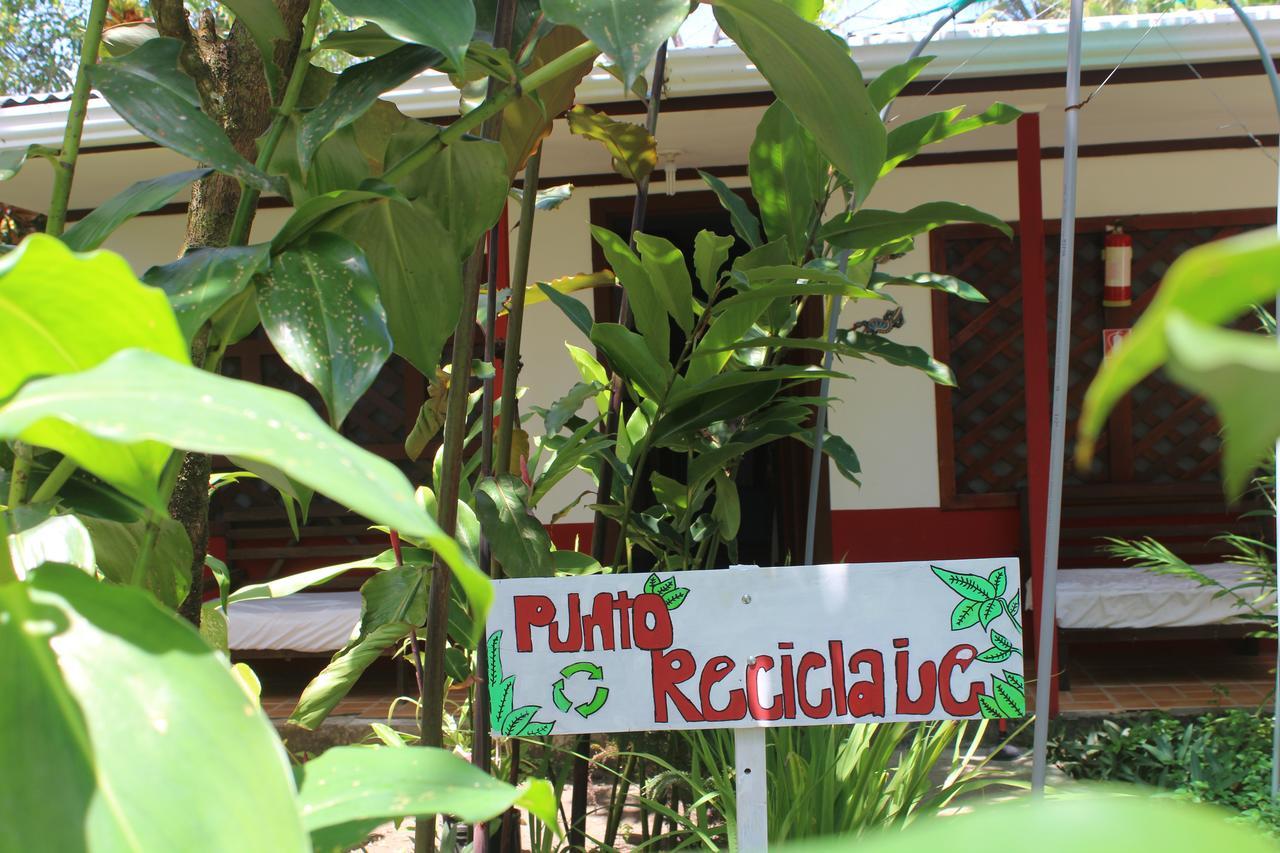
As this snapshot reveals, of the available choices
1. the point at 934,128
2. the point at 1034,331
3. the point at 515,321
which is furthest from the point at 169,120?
the point at 1034,331

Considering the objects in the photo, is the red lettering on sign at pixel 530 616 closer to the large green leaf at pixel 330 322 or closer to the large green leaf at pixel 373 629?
the large green leaf at pixel 373 629

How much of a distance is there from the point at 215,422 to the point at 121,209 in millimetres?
546

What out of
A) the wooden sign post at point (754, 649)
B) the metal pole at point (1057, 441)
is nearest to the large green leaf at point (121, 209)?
the wooden sign post at point (754, 649)

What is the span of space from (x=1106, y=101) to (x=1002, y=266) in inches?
37.3

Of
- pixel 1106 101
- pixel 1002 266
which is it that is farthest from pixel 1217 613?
pixel 1106 101

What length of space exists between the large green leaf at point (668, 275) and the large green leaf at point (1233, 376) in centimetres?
112

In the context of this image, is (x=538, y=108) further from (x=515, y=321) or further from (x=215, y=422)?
(x=215, y=422)

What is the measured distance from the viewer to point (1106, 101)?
3678mm

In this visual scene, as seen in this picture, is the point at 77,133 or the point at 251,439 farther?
the point at 77,133

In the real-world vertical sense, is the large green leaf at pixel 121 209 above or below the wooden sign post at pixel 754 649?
above

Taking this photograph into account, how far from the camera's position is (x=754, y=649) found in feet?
3.89

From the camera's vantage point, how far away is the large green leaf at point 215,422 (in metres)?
0.24

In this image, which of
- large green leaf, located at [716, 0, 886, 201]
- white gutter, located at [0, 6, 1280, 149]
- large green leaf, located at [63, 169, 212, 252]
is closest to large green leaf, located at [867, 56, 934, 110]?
large green leaf, located at [716, 0, 886, 201]

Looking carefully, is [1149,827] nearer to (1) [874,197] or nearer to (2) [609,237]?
(2) [609,237]
